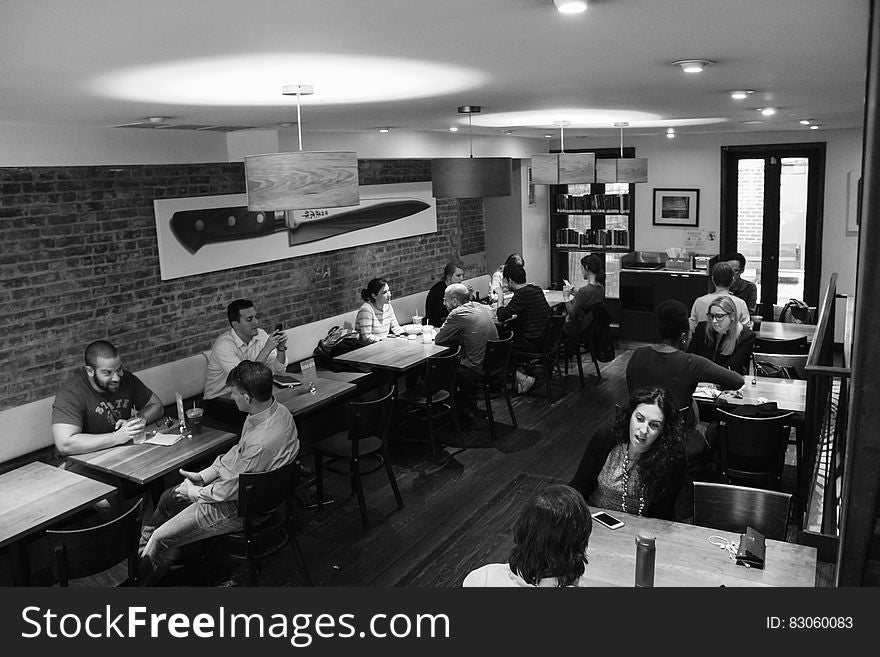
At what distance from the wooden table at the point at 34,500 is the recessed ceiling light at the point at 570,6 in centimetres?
336

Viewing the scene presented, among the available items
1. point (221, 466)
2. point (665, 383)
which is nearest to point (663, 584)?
point (665, 383)

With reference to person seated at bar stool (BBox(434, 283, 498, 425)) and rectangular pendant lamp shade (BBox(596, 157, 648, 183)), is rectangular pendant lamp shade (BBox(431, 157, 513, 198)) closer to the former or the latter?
person seated at bar stool (BBox(434, 283, 498, 425))

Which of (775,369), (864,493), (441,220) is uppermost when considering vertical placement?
(441,220)

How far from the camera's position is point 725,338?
662 centimetres

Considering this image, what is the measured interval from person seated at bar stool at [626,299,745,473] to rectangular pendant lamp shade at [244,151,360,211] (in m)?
2.41

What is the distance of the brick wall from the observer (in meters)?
5.50

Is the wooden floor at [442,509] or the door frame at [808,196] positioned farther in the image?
the door frame at [808,196]

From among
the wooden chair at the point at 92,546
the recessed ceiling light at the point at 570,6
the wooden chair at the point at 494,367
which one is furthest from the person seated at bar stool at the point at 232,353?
the recessed ceiling light at the point at 570,6

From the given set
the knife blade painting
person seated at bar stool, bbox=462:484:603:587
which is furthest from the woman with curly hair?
the knife blade painting

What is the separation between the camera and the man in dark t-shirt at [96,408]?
183 inches

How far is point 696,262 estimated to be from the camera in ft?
34.7

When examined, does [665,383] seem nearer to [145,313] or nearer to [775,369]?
[775,369]

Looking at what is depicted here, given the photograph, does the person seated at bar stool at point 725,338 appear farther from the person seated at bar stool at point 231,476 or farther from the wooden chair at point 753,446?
the person seated at bar stool at point 231,476

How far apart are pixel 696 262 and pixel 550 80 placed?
7.42 metres
